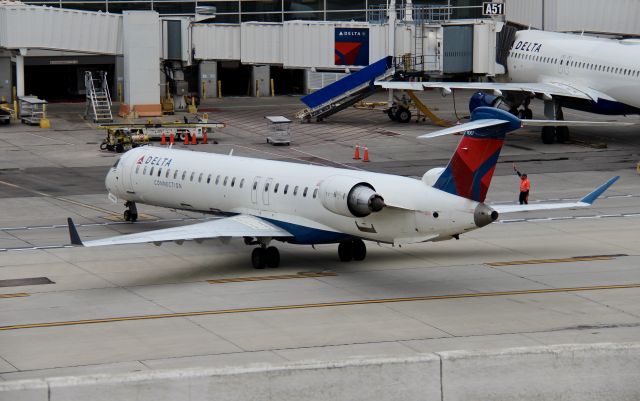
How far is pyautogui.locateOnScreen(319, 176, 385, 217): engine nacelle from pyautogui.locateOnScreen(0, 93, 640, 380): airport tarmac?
2056 millimetres

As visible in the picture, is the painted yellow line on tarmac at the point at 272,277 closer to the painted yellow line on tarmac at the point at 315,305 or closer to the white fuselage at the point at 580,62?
the painted yellow line on tarmac at the point at 315,305

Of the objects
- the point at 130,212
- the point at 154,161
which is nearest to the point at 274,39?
the point at 130,212

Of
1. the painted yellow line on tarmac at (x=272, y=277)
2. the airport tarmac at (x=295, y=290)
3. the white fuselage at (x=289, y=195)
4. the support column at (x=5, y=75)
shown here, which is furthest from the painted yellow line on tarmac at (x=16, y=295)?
the support column at (x=5, y=75)

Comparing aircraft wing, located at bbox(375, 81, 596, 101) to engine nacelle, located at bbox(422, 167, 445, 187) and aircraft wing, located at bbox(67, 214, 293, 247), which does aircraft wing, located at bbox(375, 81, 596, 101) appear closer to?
aircraft wing, located at bbox(67, 214, 293, 247)

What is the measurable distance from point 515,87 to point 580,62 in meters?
3.41

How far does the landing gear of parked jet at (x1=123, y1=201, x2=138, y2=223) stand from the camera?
1737 inches

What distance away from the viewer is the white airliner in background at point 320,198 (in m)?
32.8

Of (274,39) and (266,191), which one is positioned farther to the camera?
(274,39)

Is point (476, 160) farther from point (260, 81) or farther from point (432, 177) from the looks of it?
point (260, 81)

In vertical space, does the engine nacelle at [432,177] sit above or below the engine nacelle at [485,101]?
below

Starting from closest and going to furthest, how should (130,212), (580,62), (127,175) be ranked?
(127,175) < (130,212) < (580,62)

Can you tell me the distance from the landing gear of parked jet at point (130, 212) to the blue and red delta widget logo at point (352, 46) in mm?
30313

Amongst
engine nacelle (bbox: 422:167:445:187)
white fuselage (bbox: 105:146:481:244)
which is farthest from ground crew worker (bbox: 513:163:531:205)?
engine nacelle (bbox: 422:167:445:187)

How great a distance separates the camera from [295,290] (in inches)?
1328
